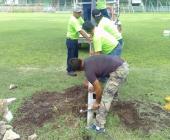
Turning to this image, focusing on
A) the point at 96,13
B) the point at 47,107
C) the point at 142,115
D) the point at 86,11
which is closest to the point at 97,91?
the point at 142,115

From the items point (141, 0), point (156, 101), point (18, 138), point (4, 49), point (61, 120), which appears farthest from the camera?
point (141, 0)

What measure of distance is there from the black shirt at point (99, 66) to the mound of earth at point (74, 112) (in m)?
1.27

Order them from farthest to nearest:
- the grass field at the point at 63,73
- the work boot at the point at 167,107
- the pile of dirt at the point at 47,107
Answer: the work boot at the point at 167,107 < the pile of dirt at the point at 47,107 < the grass field at the point at 63,73

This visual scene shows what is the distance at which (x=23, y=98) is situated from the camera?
11086 millimetres

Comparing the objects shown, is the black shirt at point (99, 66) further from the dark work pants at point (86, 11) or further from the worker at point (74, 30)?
the dark work pants at point (86, 11)

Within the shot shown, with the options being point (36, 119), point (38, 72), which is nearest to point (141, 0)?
point (38, 72)

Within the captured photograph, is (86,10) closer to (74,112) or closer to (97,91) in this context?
(74,112)

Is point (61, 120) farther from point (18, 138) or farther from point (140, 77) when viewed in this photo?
point (140, 77)

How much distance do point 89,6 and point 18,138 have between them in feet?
27.0

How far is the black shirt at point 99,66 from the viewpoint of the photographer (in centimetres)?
812

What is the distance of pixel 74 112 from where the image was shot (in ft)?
31.4

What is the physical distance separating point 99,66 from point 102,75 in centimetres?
23

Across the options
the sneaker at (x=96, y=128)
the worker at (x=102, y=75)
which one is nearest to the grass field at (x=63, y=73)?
the sneaker at (x=96, y=128)

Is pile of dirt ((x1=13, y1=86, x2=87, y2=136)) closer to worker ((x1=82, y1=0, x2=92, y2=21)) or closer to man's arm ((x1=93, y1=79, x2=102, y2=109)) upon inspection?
man's arm ((x1=93, y1=79, x2=102, y2=109))
